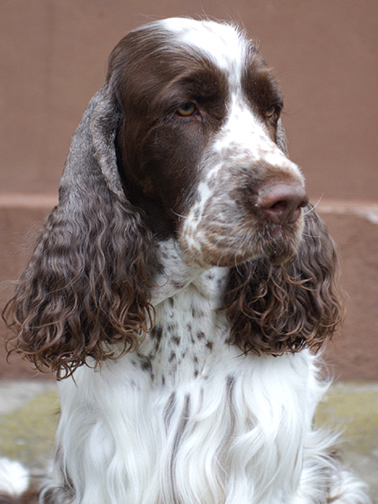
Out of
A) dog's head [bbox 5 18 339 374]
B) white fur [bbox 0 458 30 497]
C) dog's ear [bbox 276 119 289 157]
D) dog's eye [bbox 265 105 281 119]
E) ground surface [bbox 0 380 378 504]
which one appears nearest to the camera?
dog's head [bbox 5 18 339 374]

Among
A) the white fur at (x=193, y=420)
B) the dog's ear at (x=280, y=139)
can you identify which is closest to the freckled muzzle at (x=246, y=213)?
the white fur at (x=193, y=420)

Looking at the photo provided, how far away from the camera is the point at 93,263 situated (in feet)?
6.02

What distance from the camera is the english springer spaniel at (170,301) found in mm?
1706

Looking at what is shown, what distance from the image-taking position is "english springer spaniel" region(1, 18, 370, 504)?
171 centimetres

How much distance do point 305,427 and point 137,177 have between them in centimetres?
102

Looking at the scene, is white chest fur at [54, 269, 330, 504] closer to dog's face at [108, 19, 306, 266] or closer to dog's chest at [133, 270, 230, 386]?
dog's chest at [133, 270, 230, 386]

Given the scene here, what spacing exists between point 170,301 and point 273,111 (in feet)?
2.14

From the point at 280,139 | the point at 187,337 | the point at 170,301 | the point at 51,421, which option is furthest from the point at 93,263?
the point at 51,421

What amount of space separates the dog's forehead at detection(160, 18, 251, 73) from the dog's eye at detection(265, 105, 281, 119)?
165 millimetres

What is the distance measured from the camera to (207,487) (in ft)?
6.18

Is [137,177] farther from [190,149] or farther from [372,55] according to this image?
[372,55]

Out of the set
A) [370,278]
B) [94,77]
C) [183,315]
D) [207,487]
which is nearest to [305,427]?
[207,487]

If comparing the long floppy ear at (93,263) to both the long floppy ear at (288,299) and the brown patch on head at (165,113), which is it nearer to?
the brown patch on head at (165,113)

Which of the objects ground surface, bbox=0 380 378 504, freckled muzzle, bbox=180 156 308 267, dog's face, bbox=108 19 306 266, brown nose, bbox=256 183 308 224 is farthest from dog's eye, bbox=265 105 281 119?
ground surface, bbox=0 380 378 504
